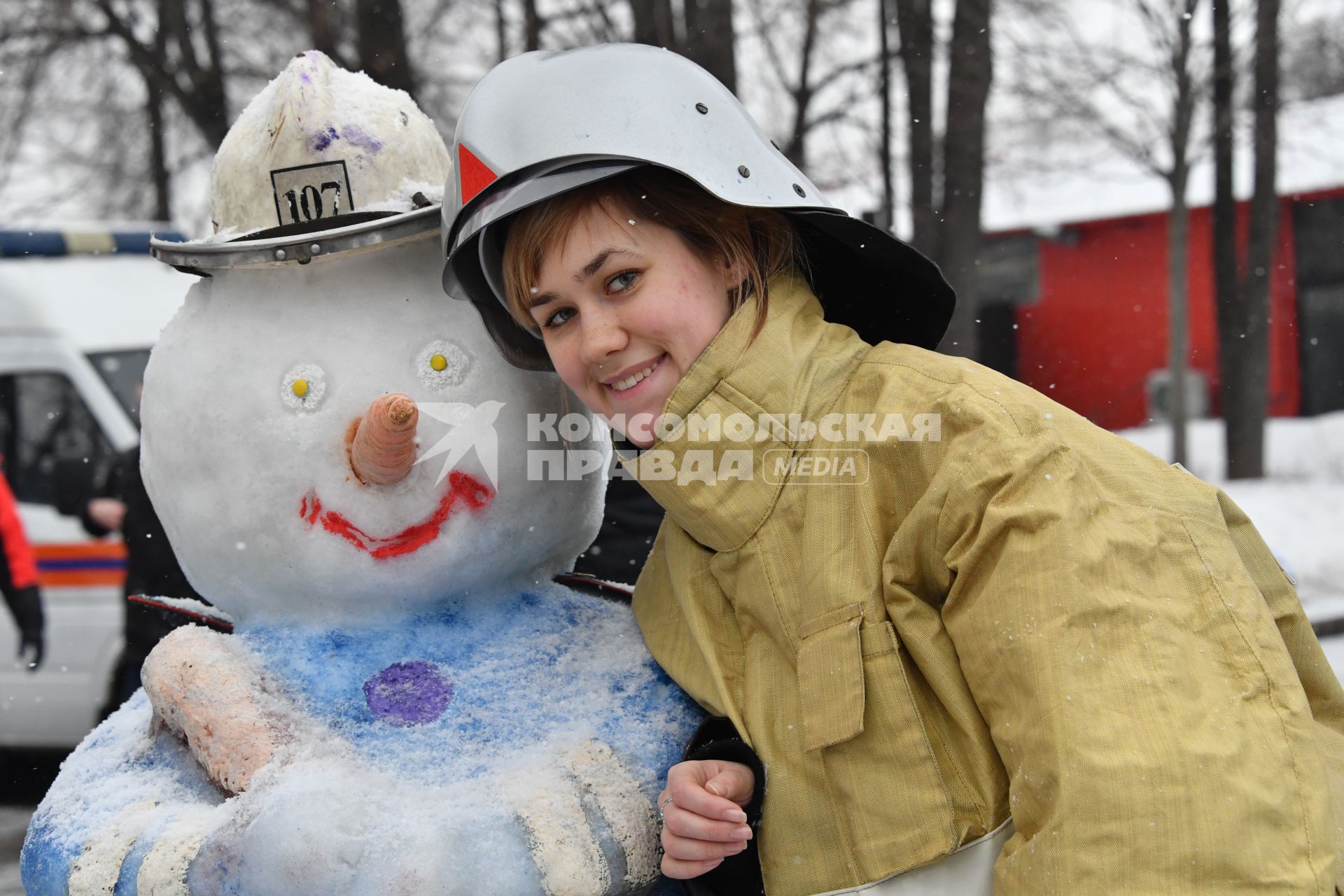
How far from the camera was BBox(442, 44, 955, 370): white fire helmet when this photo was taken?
1.73 metres

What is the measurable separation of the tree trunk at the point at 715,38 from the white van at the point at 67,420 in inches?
140

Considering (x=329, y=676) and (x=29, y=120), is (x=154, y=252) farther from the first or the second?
(x=29, y=120)

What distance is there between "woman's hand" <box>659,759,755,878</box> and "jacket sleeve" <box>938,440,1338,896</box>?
35 cm

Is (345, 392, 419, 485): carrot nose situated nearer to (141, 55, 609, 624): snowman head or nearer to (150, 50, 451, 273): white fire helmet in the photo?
(141, 55, 609, 624): snowman head

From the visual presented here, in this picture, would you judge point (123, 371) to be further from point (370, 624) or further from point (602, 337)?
point (602, 337)

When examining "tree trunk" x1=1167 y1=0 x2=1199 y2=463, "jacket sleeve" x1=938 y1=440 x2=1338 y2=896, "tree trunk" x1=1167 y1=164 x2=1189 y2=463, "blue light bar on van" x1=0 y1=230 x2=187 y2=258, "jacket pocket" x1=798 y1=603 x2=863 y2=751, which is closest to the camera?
"jacket sleeve" x1=938 y1=440 x2=1338 y2=896

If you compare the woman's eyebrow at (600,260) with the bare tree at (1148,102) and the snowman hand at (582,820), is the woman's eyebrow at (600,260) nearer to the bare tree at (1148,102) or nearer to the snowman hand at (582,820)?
the snowman hand at (582,820)

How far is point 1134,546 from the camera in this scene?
4.94ft

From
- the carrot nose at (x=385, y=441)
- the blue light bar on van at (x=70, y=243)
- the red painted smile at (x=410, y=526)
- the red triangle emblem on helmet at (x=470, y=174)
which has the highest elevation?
the blue light bar on van at (x=70, y=243)

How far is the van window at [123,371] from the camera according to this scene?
587 centimetres

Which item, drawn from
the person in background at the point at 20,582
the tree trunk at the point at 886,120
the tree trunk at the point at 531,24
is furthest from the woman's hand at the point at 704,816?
the tree trunk at the point at 531,24

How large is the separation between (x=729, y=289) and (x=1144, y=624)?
0.77 meters

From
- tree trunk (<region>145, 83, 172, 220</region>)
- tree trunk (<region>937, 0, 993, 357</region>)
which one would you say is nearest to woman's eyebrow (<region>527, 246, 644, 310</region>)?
tree trunk (<region>937, 0, 993, 357</region>)

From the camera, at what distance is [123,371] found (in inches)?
234
